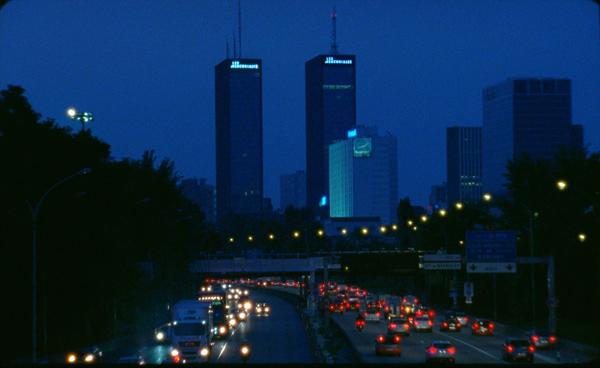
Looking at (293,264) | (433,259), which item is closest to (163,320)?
(293,264)

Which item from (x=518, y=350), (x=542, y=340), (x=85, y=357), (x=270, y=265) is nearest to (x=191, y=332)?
(x=85, y=357)

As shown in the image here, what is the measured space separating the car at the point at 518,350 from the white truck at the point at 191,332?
48.8 ft

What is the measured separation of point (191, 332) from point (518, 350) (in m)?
16.8

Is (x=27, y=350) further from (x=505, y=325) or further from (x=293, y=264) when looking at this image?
(x=293, y=264)

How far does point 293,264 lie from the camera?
114 meters

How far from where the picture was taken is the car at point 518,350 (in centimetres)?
5272

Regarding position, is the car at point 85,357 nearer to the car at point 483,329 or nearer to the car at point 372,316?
the car at point 483,329

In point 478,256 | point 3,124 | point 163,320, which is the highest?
point 3,124

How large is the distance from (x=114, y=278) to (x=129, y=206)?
49.3 feet

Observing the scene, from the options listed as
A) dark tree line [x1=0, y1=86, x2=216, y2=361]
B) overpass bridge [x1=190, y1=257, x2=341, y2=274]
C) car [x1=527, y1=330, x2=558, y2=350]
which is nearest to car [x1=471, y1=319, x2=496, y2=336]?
car [x1=527, y1=330, x2=558, y2=350]

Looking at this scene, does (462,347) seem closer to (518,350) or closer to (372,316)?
(518,350)

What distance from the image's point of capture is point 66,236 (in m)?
64.2

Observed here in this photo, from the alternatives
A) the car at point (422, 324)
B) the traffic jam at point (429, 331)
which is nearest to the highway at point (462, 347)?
the traffic jam at point (429, 331)

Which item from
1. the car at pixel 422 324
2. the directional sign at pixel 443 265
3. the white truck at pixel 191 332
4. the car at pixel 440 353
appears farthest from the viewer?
the car at pixel 422 324
